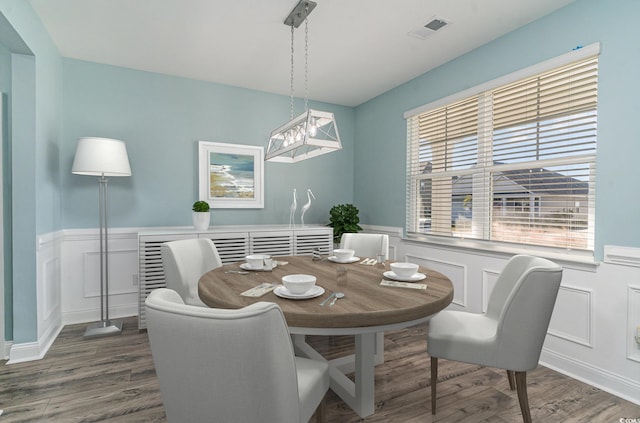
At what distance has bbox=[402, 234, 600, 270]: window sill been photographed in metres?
2.36

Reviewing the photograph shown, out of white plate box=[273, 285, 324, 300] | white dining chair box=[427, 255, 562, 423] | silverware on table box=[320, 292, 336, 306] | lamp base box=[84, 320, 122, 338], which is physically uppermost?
white plate box=[273, 285, 324, 300]

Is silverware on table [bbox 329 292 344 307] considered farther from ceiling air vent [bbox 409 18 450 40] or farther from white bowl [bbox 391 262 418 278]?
ceiling air vent [bbox 409 18 450 40]

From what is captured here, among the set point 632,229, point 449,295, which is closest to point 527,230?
point 632,229

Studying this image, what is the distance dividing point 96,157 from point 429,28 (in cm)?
311

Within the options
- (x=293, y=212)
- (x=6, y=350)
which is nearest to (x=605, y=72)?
(x=293, y=212)

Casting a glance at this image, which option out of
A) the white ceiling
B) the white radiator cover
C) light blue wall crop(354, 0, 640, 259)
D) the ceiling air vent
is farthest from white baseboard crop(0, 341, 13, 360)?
light blue wall crop(354, 0, 640, 259)

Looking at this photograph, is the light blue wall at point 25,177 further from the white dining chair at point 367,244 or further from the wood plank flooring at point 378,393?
the white dining chair at point 367,244

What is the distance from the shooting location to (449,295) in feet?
5.42

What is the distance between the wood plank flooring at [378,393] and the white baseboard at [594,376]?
0.07 metres

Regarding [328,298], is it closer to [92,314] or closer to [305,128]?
[305,128]

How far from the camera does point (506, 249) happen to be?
2863 mm

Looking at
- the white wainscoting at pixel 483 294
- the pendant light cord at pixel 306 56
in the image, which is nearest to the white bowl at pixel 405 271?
the white wainscoting at pixel 483 294

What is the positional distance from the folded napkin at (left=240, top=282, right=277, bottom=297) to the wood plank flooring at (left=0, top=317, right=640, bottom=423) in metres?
0.85

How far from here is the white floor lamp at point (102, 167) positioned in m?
2.96
